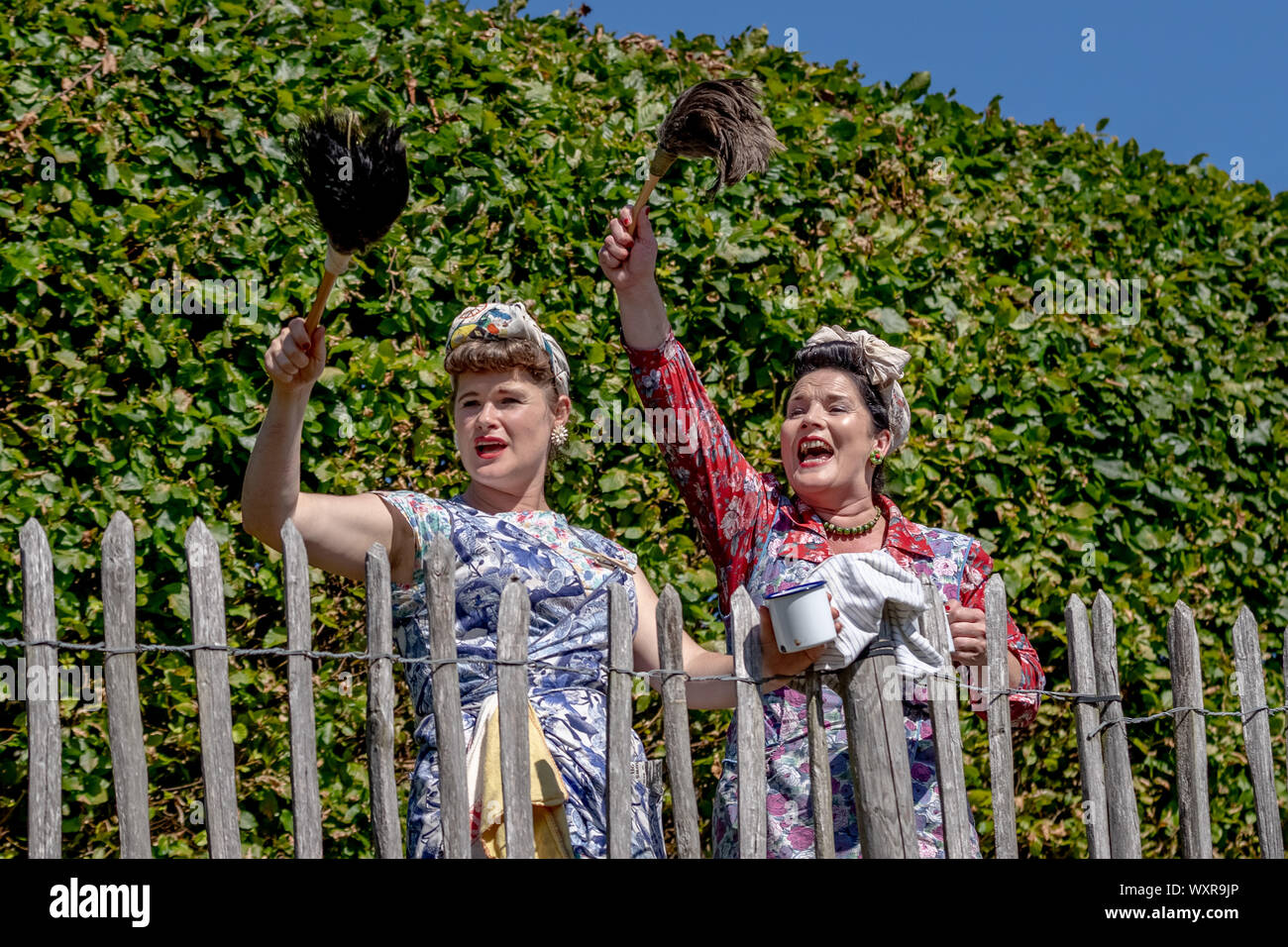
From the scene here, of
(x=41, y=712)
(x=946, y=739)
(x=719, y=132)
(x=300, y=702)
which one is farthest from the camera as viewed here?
(x=719, y=132)

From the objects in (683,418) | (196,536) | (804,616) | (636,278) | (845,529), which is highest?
(636,278)

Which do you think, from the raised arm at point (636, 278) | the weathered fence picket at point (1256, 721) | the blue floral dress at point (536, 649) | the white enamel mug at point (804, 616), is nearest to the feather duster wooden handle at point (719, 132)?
the raised arm at point (636, 278)

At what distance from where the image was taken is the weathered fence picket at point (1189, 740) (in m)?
3.08

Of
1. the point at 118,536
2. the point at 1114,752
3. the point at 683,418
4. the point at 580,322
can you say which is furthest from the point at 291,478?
the point at 1114,752

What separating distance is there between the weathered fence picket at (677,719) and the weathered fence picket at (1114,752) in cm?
102

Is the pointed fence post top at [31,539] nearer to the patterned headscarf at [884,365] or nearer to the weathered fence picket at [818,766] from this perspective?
the weathered fence picket at [818,766]

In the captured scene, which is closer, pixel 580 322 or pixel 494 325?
pixel 494 325

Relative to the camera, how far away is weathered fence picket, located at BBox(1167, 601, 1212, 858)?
308 centimetres

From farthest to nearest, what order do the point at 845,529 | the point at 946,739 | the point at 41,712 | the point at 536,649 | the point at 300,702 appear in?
the point at 845,529
the point at 536,649
the point at 946,739
the point at 300,702
the point at 41,712

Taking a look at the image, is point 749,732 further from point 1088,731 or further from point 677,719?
point 1088,731

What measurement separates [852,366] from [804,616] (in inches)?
42.5

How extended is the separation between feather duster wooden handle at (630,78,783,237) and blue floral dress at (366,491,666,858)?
0.88 metres

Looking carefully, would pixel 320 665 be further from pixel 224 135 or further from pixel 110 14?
pixel 110 14

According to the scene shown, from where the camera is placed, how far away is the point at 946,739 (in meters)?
2.74
